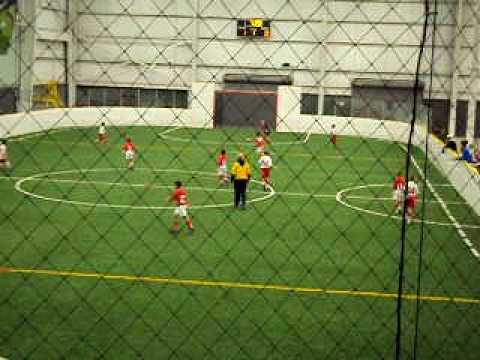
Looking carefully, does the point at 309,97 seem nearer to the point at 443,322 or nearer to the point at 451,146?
the point at 451,146

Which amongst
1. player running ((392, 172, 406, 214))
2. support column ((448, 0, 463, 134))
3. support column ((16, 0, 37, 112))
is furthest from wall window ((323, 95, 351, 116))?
player running ((392, 172, 406, 214))

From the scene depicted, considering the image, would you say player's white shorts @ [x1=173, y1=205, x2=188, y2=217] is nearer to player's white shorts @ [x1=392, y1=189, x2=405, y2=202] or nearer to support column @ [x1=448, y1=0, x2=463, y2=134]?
player's white shorts @ [x1=392, y1=189, x2=405, y2=202]

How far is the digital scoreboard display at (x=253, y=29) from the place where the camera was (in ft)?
111

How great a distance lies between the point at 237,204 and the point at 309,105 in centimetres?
2023

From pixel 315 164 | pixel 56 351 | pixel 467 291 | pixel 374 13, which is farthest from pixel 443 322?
pixel 374 13

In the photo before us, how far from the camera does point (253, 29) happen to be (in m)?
34.0

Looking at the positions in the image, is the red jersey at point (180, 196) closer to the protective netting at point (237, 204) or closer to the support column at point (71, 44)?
the protective netting at point (237, 204)

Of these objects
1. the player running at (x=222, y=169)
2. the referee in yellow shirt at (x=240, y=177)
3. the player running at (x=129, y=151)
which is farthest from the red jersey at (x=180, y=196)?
the player running at (x=129, y=151)

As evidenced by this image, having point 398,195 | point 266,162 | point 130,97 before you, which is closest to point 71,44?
point 130,97

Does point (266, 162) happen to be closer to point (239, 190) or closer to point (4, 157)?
point (239, 190)

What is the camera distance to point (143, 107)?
A: 114 ft

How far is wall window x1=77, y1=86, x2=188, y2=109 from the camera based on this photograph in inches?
1384

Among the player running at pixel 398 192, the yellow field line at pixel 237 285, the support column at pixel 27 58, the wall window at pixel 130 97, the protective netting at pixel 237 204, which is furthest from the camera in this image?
the wall window at pixel 130 97

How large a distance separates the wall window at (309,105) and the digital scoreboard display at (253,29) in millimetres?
3384
